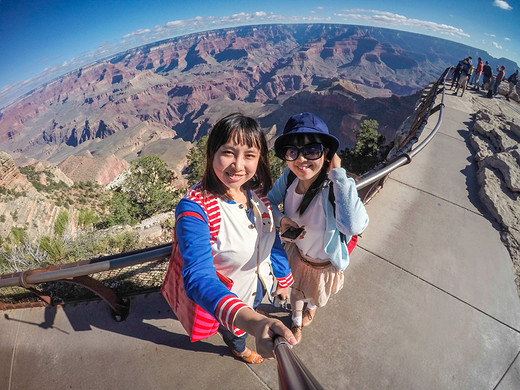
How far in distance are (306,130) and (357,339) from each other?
207 cm

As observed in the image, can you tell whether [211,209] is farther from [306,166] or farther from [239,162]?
[306,166]

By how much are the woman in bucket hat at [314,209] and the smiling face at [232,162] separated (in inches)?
13.1

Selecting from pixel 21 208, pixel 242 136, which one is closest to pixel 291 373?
pixel 242 136

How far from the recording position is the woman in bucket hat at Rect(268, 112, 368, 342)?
158 cm

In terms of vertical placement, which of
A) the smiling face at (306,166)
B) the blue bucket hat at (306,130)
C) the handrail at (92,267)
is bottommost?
the handrail at (92,267)

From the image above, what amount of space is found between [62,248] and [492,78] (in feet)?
71.5

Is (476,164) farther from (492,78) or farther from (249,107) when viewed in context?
(249,107)

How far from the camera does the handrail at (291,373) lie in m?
0.67

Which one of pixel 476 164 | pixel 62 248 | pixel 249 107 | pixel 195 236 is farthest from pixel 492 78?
pixel 249 107

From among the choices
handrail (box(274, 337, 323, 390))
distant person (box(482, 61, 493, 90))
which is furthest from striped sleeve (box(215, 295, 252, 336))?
distant person (box(482, 61, 493, 90))

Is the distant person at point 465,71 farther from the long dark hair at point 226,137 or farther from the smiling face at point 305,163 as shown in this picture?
the long dark hair at point 226,137

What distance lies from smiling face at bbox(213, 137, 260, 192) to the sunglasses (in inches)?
12.5

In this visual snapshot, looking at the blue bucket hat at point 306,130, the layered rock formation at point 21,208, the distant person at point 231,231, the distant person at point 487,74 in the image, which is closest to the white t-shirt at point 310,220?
the distant person at point 231,231

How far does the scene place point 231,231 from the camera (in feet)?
4.67
